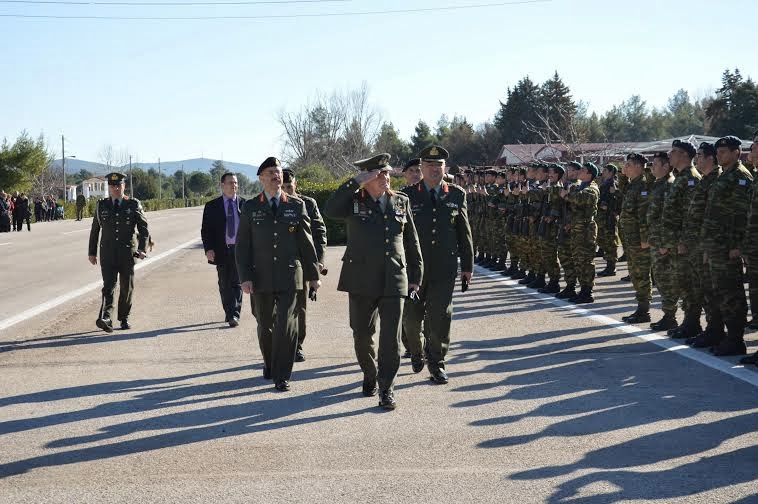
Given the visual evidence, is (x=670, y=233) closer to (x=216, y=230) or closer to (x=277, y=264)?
(x=277, y=264)

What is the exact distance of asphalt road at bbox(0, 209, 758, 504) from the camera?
4980 mm

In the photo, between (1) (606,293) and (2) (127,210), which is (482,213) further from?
(2) (127,210)

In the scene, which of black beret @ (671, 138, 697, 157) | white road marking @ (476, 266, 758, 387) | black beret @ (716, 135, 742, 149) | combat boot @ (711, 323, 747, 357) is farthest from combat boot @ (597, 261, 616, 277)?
black beret @ (716, 135, 742, 149)

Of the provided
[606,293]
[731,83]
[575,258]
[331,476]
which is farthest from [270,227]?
[731,83]

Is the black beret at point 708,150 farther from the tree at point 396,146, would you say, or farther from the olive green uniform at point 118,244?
the tree at point 396,146

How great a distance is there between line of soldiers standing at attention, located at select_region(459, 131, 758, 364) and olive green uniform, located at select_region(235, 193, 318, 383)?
4135 millimetres

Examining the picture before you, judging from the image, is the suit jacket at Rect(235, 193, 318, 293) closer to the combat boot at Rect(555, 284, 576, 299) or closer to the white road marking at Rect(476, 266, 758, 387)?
the white road marking at Rect(476, 266, 758, 387)

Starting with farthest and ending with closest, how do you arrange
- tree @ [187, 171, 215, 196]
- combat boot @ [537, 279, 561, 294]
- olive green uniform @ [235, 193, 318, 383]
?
tree @ [187, 171, 215, 196] → combat boot @ [537, 279, 561, 294] → olive green uniform @ [235, 193, 318, 383]

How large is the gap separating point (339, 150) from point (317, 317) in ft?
187

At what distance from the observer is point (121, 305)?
11.1 metres

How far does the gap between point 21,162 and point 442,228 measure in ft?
221

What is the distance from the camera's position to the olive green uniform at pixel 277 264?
749cm

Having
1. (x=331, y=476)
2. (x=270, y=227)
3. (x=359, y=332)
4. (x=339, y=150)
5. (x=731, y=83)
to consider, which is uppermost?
(x=731, y=83)

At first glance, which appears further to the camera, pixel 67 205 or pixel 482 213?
pixel 67 205
